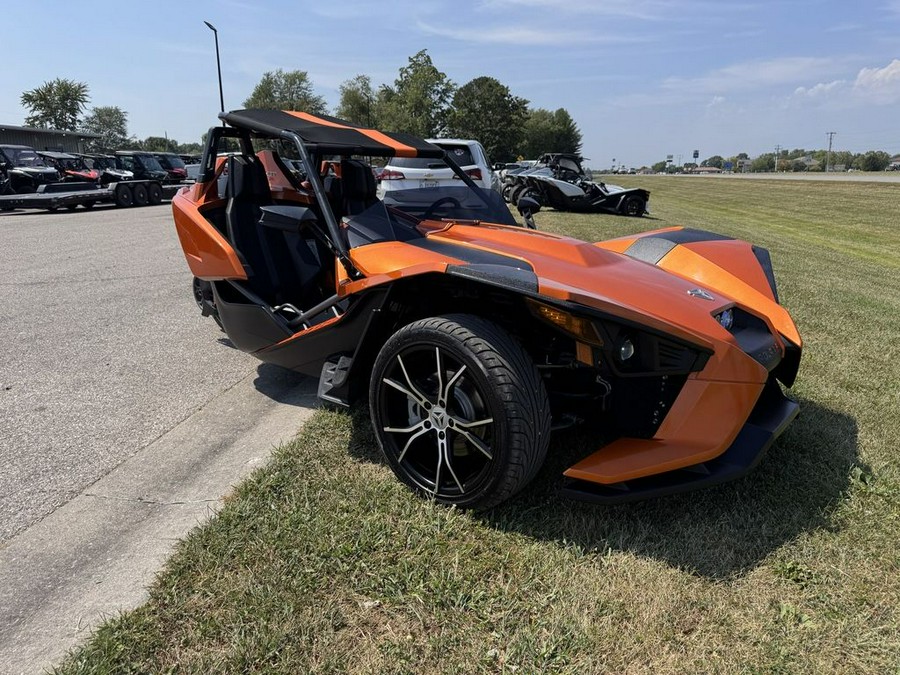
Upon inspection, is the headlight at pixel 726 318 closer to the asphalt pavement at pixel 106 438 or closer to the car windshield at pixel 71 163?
the asphalt pavement at pixel 106 438

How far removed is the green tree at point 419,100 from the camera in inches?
1905

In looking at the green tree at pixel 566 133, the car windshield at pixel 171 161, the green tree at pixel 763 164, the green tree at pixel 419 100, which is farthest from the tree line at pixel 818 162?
the car windshield at pixel 171 161

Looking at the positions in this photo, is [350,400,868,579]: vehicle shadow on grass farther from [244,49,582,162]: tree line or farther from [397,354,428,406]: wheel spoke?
[244,49,582,162]: tree line

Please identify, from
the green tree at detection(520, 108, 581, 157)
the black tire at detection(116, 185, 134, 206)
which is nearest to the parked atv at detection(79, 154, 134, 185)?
the black tire at detection(116, 185, 134, 206)

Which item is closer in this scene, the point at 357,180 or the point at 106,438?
the point at 106,438

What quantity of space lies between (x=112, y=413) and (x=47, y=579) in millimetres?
1465

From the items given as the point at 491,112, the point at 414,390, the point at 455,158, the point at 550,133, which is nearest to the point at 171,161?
the point at 455,158

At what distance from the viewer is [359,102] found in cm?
5575

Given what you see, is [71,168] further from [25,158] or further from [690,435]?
[690,435]

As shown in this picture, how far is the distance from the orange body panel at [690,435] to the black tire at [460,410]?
0.25 m

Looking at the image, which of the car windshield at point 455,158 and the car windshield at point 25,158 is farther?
the car windshield at point 25,158

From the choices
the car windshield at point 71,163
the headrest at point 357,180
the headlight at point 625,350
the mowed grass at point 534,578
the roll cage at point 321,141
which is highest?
the car windshield at point 71,163

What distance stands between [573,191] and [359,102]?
151 ft

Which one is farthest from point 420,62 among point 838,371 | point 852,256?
point 838,371
